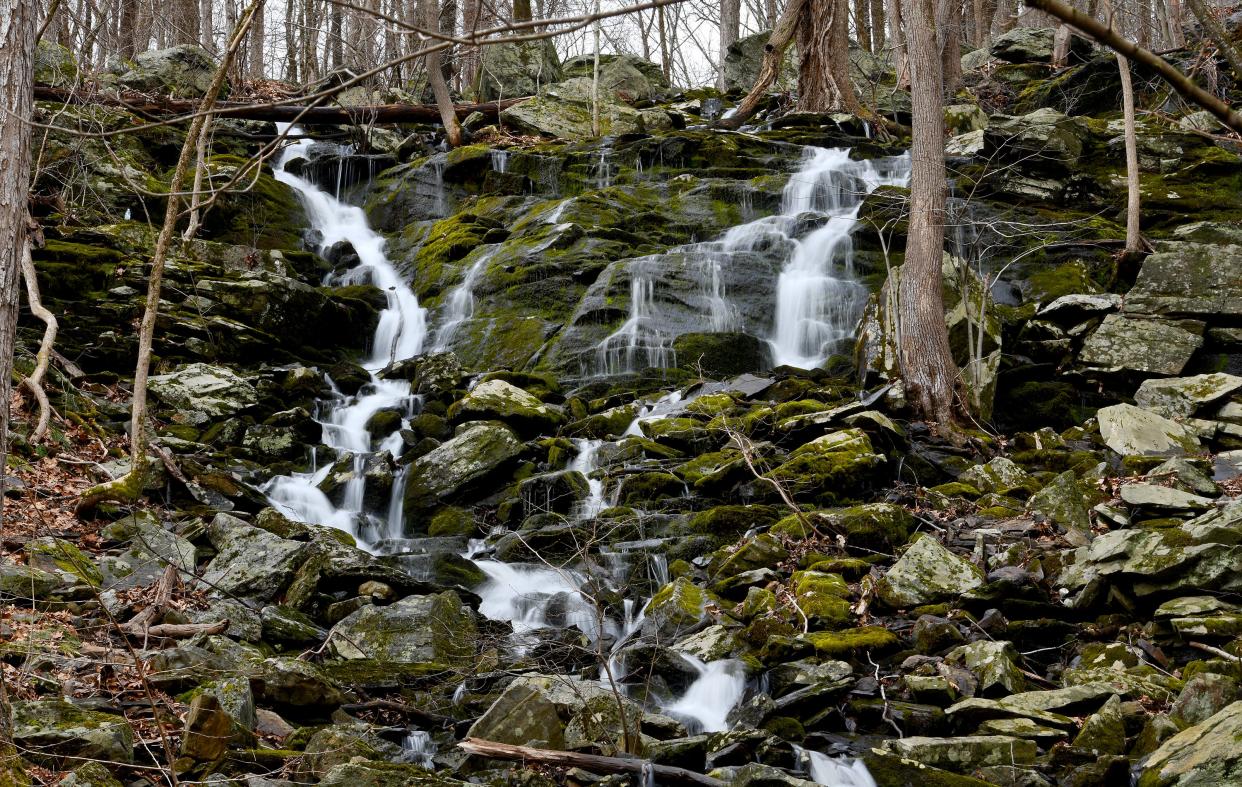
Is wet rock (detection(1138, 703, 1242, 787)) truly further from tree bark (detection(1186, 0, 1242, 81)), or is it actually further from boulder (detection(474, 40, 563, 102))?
boulder (detection(474, 40, 563, 102))

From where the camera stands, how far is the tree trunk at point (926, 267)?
1038cm

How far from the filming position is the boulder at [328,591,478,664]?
6.39 m

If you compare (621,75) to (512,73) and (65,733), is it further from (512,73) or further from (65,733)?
(65,733)

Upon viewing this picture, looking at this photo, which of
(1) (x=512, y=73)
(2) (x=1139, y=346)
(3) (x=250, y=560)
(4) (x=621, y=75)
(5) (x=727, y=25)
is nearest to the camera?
(3) (x=250, y=560)

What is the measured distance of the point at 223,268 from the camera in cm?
1370

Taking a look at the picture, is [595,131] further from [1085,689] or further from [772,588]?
[1085,689]

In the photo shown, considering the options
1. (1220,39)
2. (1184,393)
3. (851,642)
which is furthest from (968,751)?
(1184,393)

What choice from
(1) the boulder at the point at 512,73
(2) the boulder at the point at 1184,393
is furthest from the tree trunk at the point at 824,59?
(2) the boulder at the point at 1184,393

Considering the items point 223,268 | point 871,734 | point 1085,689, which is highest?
point 223,268

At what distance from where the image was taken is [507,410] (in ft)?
36.1

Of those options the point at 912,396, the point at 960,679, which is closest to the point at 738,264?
the point at 912,396

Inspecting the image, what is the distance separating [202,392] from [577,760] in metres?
8.25

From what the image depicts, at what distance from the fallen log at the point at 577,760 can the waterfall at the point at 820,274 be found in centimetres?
868

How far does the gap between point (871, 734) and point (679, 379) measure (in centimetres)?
742
